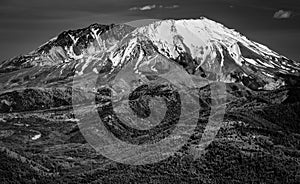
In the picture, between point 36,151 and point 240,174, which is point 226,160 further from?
point 36,151

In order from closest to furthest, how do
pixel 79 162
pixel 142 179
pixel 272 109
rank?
1. pixel 142 179
2. pixel 79 162
3. pixel 272 109

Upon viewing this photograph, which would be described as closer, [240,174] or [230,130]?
[240,174]

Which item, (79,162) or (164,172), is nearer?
(164,172)

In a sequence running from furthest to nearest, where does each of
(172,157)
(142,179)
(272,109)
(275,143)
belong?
1. (272,109)
2. (275,143)
3. (172,157)
4. (142,179)

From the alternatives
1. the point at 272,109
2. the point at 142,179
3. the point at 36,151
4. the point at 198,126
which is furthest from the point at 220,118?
the point at 36,151

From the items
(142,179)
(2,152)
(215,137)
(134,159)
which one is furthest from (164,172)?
(2,152)

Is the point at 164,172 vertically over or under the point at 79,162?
over

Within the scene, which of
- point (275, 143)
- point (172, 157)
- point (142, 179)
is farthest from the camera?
point (275, 143)

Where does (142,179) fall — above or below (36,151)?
above

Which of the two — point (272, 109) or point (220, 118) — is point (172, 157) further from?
point (272, 109)
